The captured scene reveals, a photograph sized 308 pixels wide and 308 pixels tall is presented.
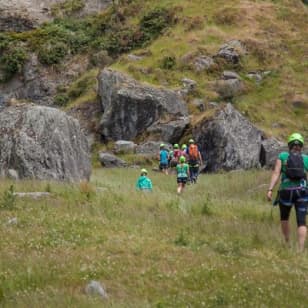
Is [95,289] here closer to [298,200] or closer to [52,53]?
[298,200]

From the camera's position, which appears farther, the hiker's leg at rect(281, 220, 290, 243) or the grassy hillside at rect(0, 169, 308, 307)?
the hiker's leg at rect(281, 220, 290, 243)

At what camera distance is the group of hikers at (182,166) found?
61.1ft

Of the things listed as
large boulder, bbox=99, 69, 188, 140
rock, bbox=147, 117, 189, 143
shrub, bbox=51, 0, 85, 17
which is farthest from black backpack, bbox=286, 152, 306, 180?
shrub, bbox=51, 0, 85, 17

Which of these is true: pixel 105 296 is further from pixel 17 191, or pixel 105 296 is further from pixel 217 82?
pixel 217 82

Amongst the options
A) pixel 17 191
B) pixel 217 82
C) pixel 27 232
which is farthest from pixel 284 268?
pixel 217 82

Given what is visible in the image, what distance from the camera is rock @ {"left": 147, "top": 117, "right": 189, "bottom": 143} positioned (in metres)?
35.9

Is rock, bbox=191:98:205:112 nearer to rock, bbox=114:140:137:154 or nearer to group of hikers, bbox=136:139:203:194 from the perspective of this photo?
rock, bbox=114:140:137:154

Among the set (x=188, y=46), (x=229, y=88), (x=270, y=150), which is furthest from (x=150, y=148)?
(x=188, y=46)

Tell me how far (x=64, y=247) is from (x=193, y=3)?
1647 inches

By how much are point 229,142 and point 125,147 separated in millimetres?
6094

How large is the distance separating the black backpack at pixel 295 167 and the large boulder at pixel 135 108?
27415 millimetres

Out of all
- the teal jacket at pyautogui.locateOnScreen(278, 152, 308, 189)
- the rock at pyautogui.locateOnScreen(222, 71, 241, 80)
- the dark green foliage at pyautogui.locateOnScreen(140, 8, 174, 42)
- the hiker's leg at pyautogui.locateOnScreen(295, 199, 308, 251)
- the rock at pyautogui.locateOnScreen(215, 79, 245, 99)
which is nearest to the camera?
the hiker's leg at pyautogui.locateOnScreen(295, 199, 308, 251)

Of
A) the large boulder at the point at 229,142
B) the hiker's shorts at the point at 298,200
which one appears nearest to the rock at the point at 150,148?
the large boulder at the point at 229,142

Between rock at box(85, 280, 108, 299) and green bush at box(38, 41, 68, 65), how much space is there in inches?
1577
